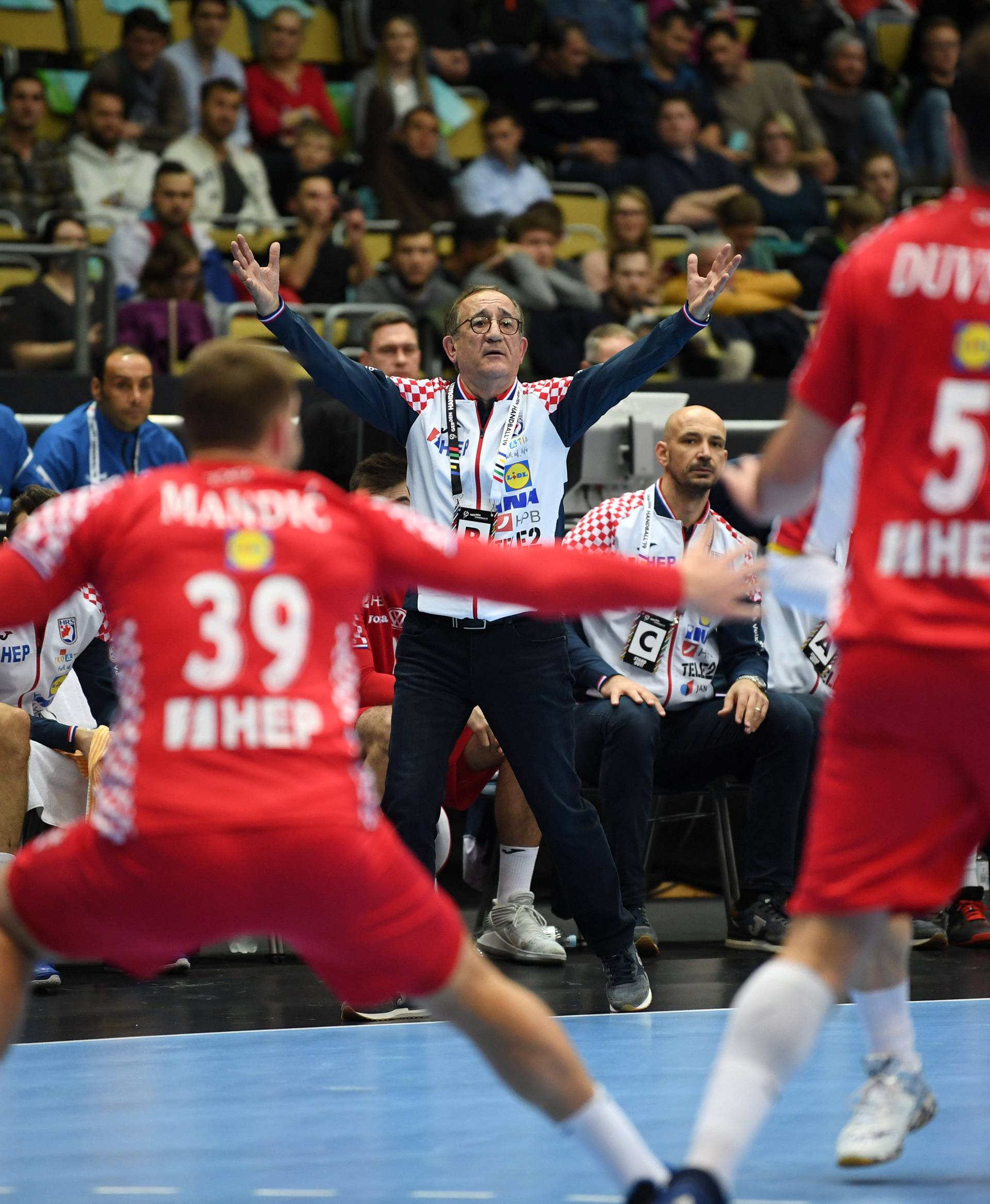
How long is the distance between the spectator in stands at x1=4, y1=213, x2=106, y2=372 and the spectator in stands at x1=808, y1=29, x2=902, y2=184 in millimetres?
5695

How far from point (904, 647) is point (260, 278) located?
2868 millimetres

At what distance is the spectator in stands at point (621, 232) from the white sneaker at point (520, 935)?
4.46m

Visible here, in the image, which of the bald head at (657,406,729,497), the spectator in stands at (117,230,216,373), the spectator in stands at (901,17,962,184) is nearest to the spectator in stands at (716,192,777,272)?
the spectator in stands at (901,17,962,184)

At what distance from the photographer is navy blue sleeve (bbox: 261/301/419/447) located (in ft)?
15.6

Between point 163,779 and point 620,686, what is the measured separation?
11.5 ft

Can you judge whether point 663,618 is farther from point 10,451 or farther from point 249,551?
point 249,551

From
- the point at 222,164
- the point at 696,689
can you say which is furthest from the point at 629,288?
the point at 696,689

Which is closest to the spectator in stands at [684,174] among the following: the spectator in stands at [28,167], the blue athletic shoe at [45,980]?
the spectator in stands at [28,167]

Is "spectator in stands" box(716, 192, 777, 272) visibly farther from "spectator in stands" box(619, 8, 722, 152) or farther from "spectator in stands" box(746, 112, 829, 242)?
"spectator in stands" box(619, 8, 722, 152)

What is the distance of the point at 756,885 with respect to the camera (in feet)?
19.5

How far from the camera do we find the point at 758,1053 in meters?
2.39

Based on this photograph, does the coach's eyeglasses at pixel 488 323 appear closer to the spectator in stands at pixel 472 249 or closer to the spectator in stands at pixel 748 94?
the spectator in stands at pixel 472 249

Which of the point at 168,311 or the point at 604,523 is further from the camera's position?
the point at 168,311

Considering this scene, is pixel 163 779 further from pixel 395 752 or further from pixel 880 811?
pixel 395 752
